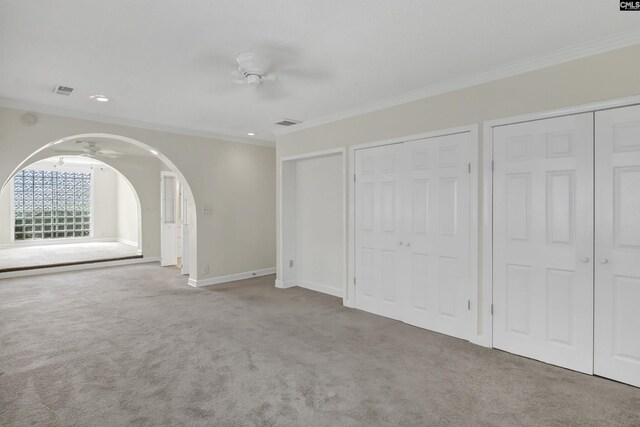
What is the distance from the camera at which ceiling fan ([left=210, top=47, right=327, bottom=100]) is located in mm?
2877

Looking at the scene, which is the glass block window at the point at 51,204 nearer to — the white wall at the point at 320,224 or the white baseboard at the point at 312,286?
the white baseboard at the point at 312,286

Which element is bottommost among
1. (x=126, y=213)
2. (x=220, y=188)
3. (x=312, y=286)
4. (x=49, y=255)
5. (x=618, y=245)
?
(x=312, y=286)

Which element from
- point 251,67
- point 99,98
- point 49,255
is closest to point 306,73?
point 251,67

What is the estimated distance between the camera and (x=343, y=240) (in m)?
4.79

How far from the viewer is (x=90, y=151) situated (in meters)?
7.43

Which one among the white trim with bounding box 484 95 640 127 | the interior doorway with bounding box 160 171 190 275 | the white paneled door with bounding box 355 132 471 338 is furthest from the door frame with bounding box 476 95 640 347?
the interior doorway with bounding box 160 171 190 275

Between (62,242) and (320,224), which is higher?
(320,224)

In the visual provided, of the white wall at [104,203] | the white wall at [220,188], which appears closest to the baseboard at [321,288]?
the white wall at [220,188]

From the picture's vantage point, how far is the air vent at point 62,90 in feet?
12.1

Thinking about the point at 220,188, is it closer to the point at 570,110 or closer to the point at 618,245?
the point at 570,110

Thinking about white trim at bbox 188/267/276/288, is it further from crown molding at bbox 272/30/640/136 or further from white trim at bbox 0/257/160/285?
crown molding at bbox 272/30/640/136

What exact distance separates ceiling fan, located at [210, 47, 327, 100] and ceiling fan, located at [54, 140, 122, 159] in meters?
4.85

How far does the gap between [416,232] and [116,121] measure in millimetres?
4438

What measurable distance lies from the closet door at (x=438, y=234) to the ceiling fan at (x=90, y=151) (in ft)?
21.4
